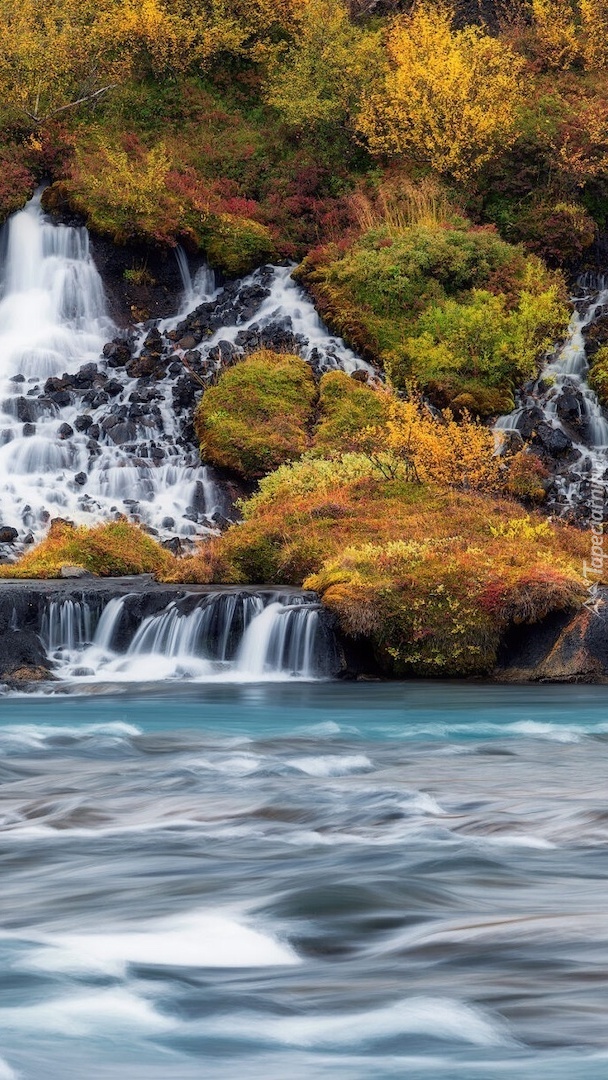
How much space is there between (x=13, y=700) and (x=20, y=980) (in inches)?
370

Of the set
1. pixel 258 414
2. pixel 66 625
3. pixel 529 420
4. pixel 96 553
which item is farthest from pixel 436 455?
pixel 66 625

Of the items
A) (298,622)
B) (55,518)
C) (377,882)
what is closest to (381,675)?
(298,622)

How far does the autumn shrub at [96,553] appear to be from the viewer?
749 inches

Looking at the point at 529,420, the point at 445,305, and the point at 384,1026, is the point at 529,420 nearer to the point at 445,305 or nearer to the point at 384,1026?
the point at 445,305

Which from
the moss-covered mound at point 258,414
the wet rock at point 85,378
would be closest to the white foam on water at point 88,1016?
the moss-covered mound at point 258,414

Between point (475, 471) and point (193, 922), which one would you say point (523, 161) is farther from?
point (193, 922)

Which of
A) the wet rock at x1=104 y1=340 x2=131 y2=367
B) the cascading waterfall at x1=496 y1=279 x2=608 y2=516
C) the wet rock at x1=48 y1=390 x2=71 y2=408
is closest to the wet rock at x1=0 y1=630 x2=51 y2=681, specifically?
the cascading waterfall at x1=496 y1=279 x2=608 y2=516

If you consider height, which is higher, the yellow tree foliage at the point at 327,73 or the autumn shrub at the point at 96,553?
the yellow tree foliage at the point at 327,73

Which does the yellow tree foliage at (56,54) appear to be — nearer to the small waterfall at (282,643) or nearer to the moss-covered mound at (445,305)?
the moss-covered mound at (445,305)

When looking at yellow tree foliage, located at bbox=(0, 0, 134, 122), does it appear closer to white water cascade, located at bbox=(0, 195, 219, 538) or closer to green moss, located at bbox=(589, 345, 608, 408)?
white water cascade, located at bbox=(0, 195, 219, 538)

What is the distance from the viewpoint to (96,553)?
63.6 feet

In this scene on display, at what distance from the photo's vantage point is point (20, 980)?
16.7ft

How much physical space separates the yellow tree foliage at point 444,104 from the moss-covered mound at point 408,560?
1204cm

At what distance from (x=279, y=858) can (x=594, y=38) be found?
30.3 metres
